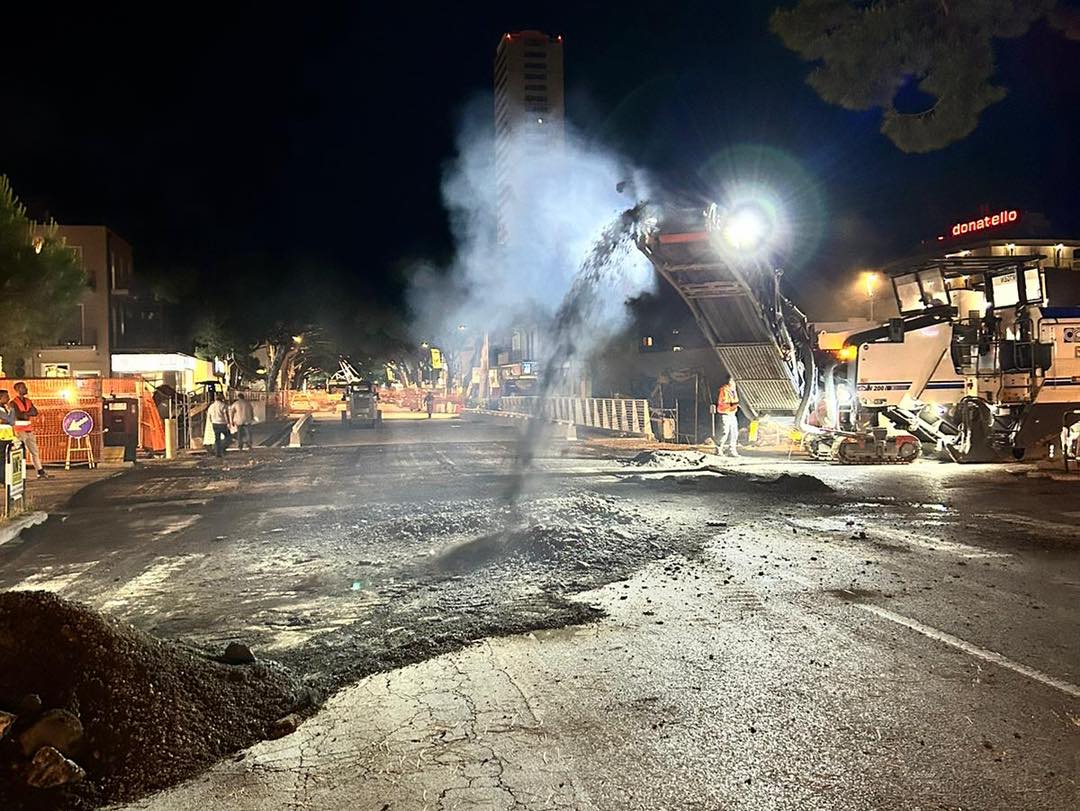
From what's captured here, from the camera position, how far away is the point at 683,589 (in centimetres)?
732

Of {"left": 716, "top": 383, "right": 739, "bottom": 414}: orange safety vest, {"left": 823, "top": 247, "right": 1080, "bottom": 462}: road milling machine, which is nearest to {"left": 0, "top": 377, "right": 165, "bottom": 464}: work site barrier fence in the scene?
{"left": 716, "top": 383, "right": 739, "bottom": 414}: orange safety vest

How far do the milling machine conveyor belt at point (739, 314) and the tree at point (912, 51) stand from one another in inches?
136

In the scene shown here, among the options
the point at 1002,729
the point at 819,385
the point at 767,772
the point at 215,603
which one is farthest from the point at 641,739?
the point at 819,385

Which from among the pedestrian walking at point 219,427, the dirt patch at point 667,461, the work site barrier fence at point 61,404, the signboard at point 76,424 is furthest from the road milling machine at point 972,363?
the work site barrier fence at point 61,404

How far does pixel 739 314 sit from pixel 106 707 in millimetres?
15728

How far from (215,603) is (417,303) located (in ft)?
169

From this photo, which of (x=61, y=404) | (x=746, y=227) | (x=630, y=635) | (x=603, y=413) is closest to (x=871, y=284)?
(x=603, y=413)

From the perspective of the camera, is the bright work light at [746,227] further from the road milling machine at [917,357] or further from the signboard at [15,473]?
the signboard at [15,473]

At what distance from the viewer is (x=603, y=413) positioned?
104 ft

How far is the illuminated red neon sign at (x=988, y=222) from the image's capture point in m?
42.9

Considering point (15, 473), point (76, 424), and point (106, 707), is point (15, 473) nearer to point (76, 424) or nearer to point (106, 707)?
point (76, 424)

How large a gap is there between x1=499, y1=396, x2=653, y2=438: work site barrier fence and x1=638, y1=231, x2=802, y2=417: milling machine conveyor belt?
5.22 m

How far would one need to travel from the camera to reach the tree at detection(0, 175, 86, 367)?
16.9 m

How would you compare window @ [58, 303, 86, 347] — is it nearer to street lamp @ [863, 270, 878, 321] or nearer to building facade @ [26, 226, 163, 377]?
building facade @ [26, 226, 163, 377]
